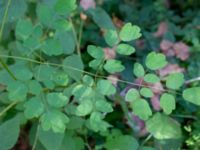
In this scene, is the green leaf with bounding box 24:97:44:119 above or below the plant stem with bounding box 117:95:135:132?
above

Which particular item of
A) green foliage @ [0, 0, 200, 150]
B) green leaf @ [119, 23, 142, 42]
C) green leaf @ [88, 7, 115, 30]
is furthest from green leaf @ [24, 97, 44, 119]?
green leaf @ [88, 7, 115, 30]

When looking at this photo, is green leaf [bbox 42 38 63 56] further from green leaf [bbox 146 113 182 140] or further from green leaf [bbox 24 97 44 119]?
green leaf [bbox 146 113 182 140]

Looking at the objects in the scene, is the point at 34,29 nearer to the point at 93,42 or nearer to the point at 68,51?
the point at 68,51

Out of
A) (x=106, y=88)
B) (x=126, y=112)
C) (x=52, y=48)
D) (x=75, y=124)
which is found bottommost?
(x=126, y=112)

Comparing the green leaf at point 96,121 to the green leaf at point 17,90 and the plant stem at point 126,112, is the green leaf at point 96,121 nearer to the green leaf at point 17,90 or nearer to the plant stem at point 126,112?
the green leaf at point 17,90

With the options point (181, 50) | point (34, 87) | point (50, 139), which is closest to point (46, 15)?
point (34, 87)

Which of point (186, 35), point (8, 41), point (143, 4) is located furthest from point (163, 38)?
point (8, 41)

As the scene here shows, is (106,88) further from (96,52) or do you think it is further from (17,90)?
(17,90)
